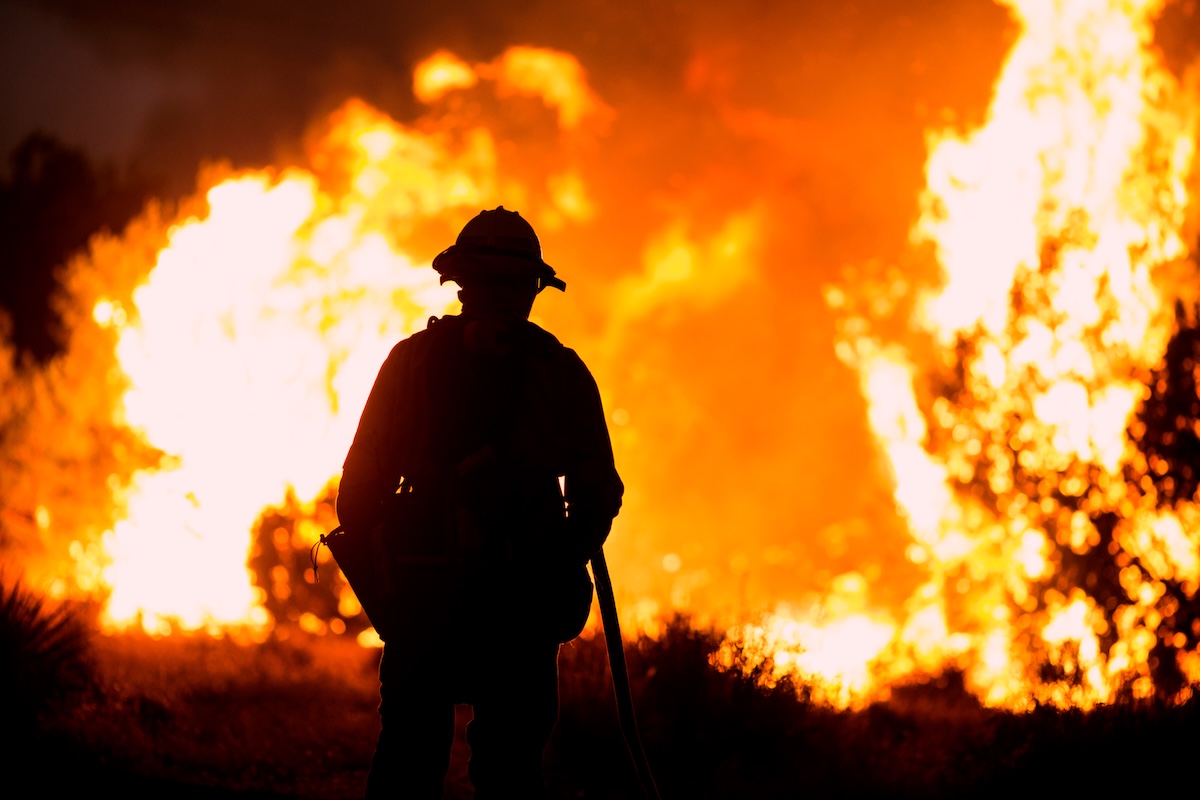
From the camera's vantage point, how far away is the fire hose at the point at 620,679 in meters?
3.93

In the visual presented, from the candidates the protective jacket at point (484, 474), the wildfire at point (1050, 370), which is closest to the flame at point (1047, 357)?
the wildfire at point (1050, 370)

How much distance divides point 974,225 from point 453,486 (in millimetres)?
8795

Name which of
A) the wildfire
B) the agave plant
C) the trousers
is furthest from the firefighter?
the wildfire

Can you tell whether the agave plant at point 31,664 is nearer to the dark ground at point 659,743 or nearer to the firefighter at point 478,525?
the dark ground at point 659,743

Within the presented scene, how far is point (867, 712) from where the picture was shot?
26.6 ft

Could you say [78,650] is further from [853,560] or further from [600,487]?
[853,560]

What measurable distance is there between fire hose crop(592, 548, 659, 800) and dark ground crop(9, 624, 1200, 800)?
2462mm

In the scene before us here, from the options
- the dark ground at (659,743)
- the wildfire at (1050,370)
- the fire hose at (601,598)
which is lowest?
the fire hose at (601,598)

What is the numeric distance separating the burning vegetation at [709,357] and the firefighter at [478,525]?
3981mm

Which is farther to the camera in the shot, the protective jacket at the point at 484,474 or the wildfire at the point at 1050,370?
the wildfire at the point at 1050,370

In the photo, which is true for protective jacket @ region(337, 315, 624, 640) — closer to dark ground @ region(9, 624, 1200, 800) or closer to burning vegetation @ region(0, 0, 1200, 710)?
dark ground @ region(9, 624, 1200, 800)

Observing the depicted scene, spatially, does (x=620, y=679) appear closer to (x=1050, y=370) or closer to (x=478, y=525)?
(x=478, y=525)

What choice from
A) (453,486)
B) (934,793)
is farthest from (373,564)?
(934,793)

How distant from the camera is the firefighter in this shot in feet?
11.5
